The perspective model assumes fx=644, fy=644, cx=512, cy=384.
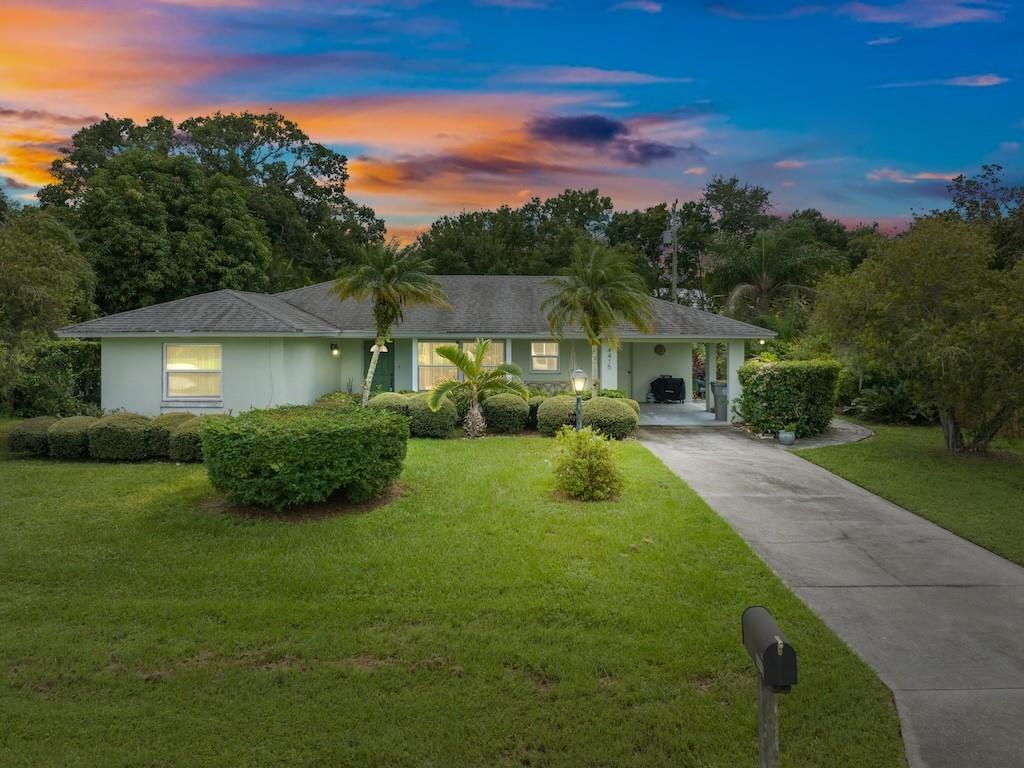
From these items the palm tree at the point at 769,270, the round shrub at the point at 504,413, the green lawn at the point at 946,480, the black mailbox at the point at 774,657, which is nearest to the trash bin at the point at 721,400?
the green lawn at the point at 946,480

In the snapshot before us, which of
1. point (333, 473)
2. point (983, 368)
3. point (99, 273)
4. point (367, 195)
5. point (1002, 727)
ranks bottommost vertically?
point (1002, 727)

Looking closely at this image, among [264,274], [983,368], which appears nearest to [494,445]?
[983,368]

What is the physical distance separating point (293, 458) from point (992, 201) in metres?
31.5

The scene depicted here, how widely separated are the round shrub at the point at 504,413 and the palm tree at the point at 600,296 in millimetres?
2234

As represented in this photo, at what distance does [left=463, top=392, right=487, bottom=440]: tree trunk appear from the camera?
1548 centimetres

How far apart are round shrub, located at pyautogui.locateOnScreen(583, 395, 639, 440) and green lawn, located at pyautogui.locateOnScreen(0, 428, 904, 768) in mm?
6242

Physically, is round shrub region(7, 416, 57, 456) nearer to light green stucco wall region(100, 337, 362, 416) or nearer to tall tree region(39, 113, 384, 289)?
light green stucco wall region(100, 337, 362, 416)

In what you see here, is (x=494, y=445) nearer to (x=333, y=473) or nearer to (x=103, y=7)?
(x=333, y=473)

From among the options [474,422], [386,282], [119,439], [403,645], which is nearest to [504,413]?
[474,422]

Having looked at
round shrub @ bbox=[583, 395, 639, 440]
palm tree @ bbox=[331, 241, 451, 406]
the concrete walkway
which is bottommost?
the concrete walkway

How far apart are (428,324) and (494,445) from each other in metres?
6.45

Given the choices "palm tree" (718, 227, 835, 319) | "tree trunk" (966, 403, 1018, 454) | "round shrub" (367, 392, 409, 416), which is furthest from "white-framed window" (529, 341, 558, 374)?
"palm tree" (718, 227, 835, 319)

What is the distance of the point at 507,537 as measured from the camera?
297 inches

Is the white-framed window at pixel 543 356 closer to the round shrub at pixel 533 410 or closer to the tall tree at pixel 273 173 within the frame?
the round shrub at pixel 533 410
